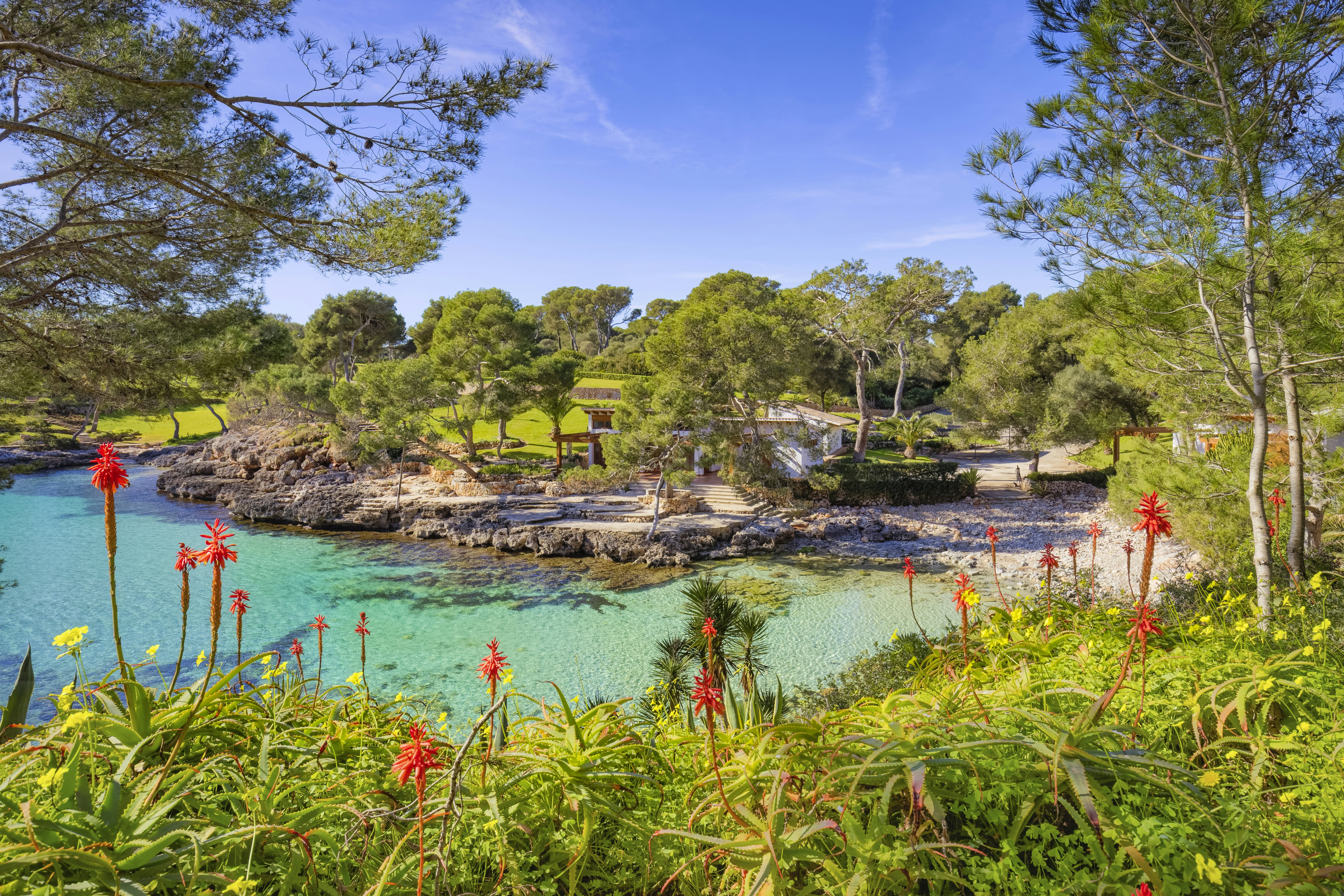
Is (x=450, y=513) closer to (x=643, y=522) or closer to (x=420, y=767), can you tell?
(x=643, y=522)

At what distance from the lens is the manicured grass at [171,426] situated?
139ft

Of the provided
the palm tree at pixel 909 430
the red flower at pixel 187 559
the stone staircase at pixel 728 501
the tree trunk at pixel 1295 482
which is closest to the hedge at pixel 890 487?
the stone staircase at pixel 728 501

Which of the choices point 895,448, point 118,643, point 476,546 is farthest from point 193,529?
point 895,448

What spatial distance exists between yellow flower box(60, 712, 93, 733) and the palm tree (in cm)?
3124

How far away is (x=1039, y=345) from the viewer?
83.6 ft

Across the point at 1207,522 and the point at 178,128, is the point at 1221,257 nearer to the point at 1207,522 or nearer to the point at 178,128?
the point at 1207,522

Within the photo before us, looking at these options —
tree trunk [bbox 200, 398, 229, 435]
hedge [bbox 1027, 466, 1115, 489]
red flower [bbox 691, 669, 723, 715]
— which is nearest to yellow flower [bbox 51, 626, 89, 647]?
red flower [bbox 691, 669, 723, 715]

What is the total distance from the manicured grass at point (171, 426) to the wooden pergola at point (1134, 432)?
48.0m

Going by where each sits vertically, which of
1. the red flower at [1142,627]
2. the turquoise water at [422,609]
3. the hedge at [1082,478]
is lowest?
the turquoise water at [422,609]

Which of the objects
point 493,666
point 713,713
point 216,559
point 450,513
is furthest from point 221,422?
point 713,713

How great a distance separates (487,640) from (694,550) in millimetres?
6537

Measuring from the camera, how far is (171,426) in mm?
44406

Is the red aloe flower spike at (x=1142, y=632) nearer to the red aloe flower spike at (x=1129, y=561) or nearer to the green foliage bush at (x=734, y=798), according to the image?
the green foliage bush at (x=734, y=798)

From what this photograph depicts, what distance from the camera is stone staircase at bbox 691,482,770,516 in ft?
67.9
